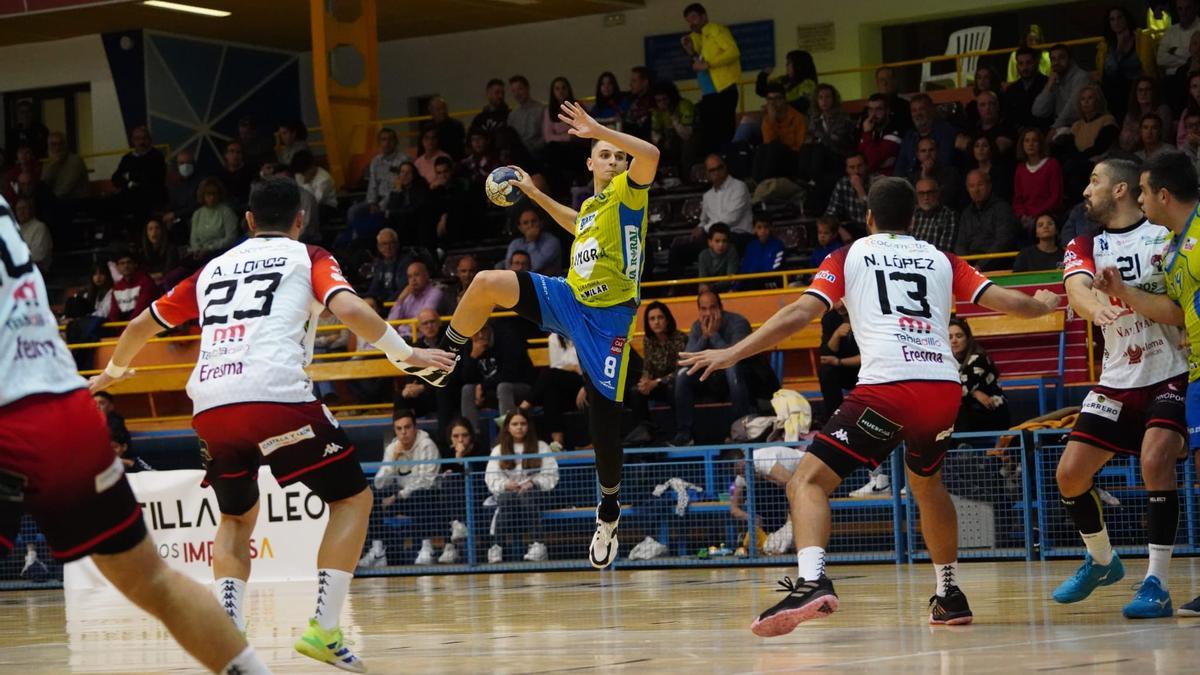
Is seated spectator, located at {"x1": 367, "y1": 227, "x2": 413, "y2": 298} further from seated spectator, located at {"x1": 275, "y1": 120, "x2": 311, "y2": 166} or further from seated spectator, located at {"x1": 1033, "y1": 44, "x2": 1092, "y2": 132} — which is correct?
seated spectator, located at {"x1": 1033, "y1": 44, "x2": 1092, "y2": 132}

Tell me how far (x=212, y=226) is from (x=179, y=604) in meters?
17.3

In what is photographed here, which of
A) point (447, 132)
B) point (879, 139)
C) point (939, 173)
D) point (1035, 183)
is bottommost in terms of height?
point (1035, 183)

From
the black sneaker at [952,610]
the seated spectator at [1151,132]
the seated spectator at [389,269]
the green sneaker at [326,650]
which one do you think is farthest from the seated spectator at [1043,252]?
the green sneaker at [326,650]

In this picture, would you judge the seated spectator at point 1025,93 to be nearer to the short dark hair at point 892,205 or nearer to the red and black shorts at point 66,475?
the short dark hair at point 892,205

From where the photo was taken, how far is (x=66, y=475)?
4.62 m

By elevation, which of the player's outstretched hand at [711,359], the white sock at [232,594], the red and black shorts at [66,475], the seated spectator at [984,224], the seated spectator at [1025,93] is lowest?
the white sock at [232,594]

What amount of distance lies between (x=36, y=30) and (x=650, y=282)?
45.5ft

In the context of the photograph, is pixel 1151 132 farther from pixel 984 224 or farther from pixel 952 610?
pixel 952 610

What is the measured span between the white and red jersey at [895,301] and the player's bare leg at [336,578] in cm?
231

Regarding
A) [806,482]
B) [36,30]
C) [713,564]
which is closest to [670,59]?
[36,30]

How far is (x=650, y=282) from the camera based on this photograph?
695 inches

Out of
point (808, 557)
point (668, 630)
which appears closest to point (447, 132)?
point (668, 630)

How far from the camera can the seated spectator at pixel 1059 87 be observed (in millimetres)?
17969

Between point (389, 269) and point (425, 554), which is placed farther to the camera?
point (389, 269)
